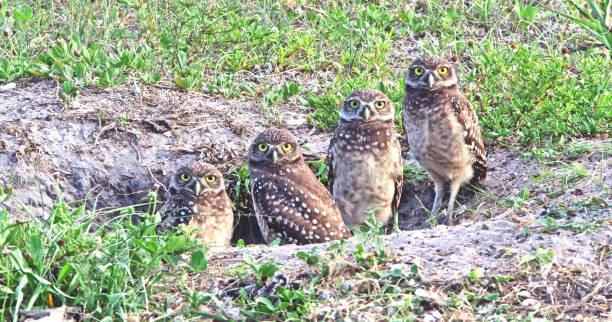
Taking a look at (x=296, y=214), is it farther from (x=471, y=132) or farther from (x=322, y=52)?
(x=322, y=52)

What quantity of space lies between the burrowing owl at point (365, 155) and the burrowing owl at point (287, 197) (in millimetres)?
309

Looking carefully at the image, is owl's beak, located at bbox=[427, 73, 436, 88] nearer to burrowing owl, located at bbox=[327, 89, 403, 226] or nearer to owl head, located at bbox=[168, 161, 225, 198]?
burrowing owl, located at bbox=[327, 89, 403, 226]

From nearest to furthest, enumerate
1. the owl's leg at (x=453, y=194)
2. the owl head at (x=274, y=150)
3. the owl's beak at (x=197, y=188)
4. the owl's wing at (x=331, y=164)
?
the owl's beak at (x=197, y=188) → the owl head at (x=274, y=150) → the owl's wing at (x=331, y=164) → the owl's leg at (x=453, y=194)

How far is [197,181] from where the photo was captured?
Result: 5.54m

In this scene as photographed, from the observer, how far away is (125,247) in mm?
3732

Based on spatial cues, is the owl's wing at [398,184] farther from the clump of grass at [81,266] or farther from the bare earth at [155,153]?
the clump of grass at [81,266]

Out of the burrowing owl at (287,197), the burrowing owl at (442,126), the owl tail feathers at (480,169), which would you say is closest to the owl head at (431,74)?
the burrowing owl at (442,126)

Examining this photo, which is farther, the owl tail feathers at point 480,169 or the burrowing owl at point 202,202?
the owl tail feathers at point 480,169

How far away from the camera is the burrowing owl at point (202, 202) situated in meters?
5.44

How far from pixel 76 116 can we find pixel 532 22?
438 centimetres

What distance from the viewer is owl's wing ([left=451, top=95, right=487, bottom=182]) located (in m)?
6.08

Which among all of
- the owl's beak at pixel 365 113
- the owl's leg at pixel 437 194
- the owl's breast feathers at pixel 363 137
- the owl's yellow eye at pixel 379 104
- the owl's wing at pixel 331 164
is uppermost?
the owl's yellow eye at pixel 379 104

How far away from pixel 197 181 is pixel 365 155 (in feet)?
4.32

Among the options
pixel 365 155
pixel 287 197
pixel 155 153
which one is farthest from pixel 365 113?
pixel 155 153
